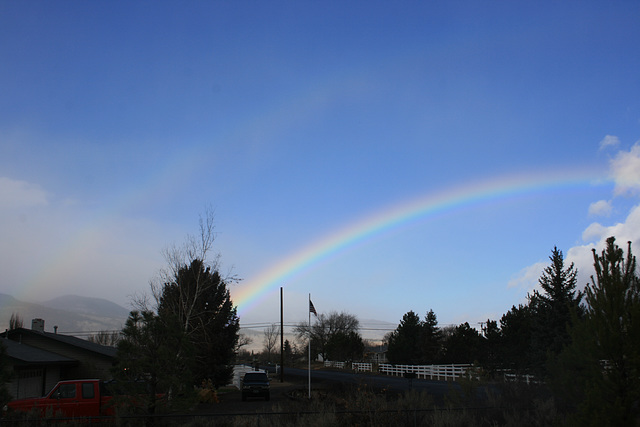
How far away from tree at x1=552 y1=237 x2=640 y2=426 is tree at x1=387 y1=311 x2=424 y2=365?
4493 cm

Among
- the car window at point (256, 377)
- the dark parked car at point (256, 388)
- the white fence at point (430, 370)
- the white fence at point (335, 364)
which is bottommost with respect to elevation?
the white fence at point (335, 364)

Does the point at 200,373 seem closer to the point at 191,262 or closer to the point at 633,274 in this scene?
the point at 191,262

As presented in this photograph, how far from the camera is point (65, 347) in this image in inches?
1132

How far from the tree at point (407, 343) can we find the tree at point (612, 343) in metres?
44.9

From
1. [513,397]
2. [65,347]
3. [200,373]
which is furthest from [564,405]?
[65,347]

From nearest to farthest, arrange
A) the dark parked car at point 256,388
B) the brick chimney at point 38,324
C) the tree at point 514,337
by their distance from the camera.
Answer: the dark parked car at point 256,388, the brick chimney at point 38,324, the tree at point 514,337

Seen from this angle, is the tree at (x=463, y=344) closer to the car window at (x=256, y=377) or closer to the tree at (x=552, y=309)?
the tree at (x=552, y=309)

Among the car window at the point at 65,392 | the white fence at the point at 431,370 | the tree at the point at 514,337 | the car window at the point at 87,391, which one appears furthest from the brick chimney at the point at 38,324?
the tree at the point at 514,337

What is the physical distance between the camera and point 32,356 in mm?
24016

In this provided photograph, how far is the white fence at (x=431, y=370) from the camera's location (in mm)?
37894

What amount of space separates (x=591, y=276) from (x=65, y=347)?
29.0 m

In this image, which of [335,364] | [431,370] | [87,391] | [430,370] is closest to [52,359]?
[87,391]

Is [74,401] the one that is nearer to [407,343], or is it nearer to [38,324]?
[38,324]

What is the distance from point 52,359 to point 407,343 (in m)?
38.6
